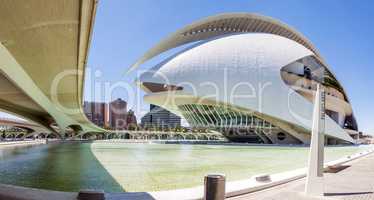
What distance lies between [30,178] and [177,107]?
34.2m

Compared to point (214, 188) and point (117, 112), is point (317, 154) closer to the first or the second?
point (214, 188)

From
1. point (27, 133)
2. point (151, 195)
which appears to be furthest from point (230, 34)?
point (27, 133)

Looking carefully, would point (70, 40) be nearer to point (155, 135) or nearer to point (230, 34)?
point (230, 34)

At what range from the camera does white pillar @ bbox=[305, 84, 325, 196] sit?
6723 millimetres

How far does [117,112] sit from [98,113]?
485 cm

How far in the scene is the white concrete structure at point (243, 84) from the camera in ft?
125

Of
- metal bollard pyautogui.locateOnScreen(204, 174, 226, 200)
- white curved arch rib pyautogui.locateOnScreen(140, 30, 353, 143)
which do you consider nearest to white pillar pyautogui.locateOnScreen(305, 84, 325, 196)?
metal bollard pyautogui.locateOnScreen(204, 174, 226, 200)

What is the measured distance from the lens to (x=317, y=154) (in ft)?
23.1

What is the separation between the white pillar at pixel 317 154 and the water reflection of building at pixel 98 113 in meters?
77.1

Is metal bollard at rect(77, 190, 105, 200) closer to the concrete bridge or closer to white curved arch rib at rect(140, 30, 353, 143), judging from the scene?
the concrete bridge

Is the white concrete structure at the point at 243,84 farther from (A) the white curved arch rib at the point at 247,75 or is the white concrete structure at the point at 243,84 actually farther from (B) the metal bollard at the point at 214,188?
(B) the metal bollard at the point at 214,188

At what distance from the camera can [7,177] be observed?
9344 mm

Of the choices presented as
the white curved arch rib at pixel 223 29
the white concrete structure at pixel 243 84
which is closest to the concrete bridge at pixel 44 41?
the white concrete structure at pixel 243 84

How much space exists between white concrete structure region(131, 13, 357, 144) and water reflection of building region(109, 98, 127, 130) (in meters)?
39.1
